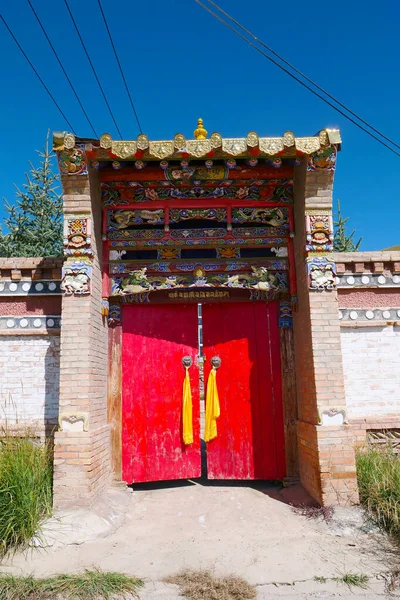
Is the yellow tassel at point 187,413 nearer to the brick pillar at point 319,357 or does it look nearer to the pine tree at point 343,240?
the brick pillar at point 319,357

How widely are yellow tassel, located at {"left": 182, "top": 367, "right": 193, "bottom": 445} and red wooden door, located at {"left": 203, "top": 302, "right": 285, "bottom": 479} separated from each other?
318mm

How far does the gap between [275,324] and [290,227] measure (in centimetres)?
144

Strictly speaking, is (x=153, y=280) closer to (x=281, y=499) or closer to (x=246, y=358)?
(x=246, y=358)

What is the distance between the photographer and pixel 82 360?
19.5ft

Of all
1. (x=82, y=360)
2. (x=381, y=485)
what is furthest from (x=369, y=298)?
(x=82, y=360)

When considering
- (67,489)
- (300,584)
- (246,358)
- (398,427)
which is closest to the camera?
(300,584)

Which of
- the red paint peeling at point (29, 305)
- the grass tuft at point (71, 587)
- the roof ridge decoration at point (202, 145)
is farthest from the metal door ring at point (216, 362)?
the grass tuft at point (71, 587)

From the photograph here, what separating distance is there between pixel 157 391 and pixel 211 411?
835 millimetres

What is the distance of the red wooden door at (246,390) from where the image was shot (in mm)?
6711

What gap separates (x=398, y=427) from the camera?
6457mm

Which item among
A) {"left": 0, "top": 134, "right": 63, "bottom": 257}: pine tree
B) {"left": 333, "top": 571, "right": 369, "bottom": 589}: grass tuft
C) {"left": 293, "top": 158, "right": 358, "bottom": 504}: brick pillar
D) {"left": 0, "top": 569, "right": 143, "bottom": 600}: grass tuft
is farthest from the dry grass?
{"left": 0, "top": 134, "right": 63, "bottom": 257}: pine tree

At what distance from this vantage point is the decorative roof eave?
592cm

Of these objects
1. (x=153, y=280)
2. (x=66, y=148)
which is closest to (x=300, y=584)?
(x=153, y=280)

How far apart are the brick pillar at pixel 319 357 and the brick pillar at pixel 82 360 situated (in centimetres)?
271
